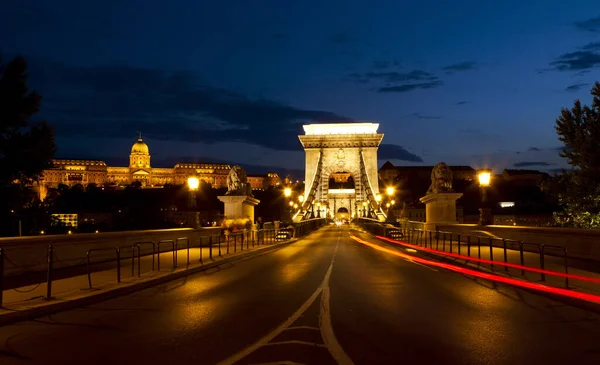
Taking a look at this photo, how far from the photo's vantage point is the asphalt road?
6.22 metres

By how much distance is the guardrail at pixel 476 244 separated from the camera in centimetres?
1303

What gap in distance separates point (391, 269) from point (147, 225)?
72.9 metres

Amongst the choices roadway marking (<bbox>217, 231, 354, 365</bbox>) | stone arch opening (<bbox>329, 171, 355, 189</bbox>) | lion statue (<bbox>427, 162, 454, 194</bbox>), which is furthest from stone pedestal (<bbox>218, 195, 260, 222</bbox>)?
stone arch opening (<bbox>329, 171, 355, 189</bbox>)

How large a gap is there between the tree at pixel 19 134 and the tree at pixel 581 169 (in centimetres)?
2114

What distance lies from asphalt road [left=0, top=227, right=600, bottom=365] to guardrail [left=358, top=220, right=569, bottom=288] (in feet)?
4.84

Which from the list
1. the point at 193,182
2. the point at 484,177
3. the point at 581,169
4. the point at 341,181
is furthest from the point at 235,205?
the point at 341,181

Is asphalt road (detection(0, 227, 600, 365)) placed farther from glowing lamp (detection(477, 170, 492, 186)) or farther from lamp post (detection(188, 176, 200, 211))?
lamp post (detection(188, 176, 200, 211))

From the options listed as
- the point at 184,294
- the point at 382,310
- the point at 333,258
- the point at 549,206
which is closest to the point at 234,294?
the point at 184,294

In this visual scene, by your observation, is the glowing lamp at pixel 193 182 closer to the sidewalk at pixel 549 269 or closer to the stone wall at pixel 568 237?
the sidewalk at pixel 549 269

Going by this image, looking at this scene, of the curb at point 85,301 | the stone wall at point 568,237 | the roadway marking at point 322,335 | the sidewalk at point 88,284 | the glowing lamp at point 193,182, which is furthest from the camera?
the glowing lamp at point 193,182

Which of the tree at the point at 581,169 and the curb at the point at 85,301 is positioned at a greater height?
the tree at the point at 581,169

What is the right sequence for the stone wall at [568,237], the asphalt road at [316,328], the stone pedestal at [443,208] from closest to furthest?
1. the asphalt road at [316,328]
2. the stone wall at [568,237]
3. the stone pedestal at [443,208]

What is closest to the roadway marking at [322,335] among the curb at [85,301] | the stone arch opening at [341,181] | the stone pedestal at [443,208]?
the curb at [85,301]

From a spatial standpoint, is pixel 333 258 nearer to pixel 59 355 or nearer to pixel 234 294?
pixel 234 294
